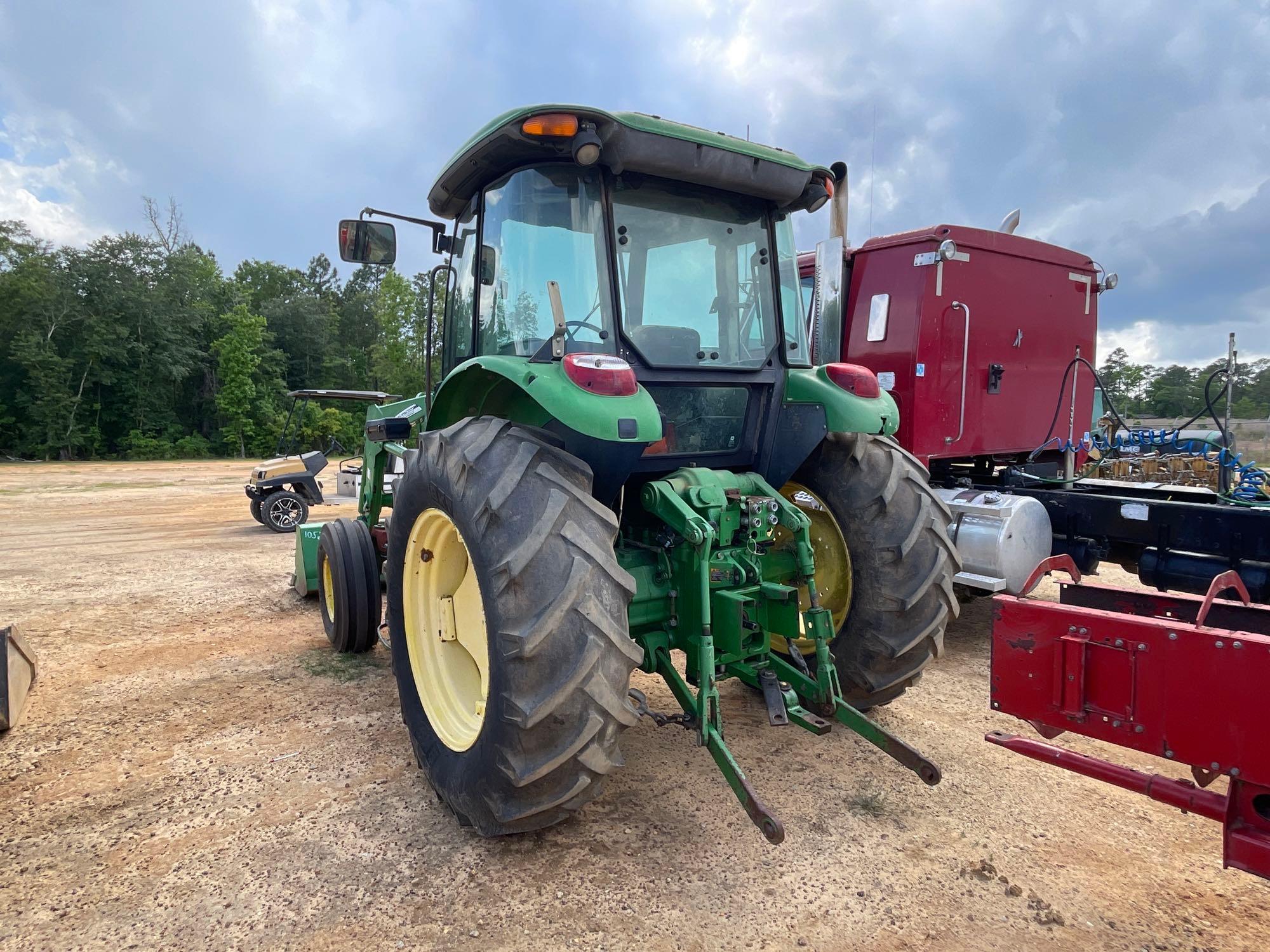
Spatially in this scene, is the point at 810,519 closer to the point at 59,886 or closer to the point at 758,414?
the point at 758,414

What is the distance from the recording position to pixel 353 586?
442 cm

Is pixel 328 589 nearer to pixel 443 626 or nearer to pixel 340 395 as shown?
pixel 443 626

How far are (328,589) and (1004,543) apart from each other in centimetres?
423

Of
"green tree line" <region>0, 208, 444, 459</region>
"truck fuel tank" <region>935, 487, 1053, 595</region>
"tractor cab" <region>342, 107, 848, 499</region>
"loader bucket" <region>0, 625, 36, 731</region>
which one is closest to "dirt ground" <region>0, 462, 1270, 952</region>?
"loader bucket" <region>0, 625, 36, 731</region>

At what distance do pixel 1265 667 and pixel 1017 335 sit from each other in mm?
4757

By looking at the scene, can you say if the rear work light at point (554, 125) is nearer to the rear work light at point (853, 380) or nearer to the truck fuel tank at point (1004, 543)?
the rear work light at point (853, 380)

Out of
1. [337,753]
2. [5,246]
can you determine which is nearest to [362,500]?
[337,753]

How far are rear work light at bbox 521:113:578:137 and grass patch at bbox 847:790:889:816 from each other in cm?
258

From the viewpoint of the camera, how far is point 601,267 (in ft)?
8.98

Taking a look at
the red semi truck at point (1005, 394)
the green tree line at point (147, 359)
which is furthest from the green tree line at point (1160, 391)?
the green tree line at point (147, 359)

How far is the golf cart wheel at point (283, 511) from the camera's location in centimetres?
1027

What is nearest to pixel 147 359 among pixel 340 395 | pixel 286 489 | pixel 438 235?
pixel 286 489

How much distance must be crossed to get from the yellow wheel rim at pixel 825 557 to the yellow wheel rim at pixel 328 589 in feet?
9.18

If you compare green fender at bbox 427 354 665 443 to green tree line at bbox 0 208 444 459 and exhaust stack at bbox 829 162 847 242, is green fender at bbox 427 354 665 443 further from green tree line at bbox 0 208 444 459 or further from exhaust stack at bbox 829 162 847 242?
green tree line at bbox 0 208 444 459
